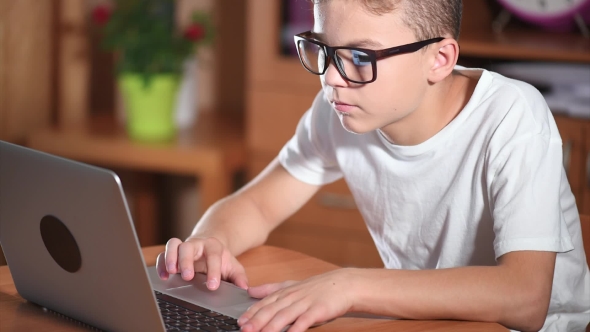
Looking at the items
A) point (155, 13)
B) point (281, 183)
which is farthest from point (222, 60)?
point (281, 183)

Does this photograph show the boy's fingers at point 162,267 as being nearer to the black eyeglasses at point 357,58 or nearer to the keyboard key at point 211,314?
the keyboard key at point 211,314

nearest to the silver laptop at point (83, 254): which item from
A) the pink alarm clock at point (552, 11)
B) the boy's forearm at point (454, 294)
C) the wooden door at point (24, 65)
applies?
the boy's forearm at point (454, 294)

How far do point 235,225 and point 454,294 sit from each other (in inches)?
17.5

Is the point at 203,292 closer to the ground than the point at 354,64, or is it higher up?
closer to the ground

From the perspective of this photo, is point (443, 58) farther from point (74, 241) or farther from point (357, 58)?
point (74, 241)

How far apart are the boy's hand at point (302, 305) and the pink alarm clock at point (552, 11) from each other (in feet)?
5.44

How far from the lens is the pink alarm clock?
2.50m

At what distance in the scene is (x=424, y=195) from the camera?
141cm

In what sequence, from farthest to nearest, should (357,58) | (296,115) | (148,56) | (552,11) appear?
(148,56)
(296,115)
(552,11)
(357,58)

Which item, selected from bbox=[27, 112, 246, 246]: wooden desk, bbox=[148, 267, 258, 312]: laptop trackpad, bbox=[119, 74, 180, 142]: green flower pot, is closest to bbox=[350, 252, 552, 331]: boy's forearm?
bbox=[148, 267, 258, 312]: laptop trackpad

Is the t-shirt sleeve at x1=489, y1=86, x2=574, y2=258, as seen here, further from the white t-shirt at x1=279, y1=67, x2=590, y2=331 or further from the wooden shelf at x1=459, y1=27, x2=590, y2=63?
the wooden shelf at x1=459, y1=27, x2=590, y2=63

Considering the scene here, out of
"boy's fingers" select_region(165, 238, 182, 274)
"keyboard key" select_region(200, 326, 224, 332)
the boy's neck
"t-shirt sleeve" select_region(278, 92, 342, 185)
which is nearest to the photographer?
"keyboard key" select_region(200, 326, 224, 332)

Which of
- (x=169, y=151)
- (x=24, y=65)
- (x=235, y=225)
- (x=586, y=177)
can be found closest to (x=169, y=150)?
(x=169, y=151)

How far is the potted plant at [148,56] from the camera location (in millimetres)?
2838
